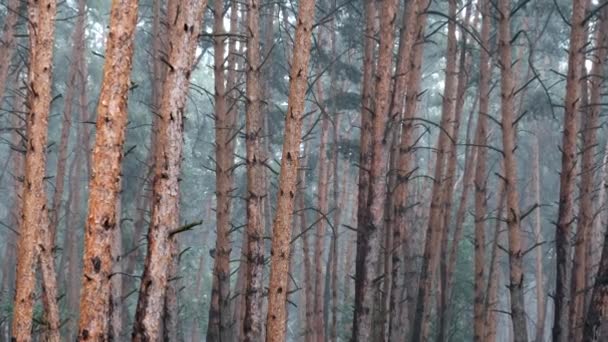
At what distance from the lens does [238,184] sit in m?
31.5

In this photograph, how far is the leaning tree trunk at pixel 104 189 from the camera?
21.1 ft

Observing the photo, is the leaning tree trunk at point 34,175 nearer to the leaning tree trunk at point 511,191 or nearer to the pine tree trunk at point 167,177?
the pine tree trunk at point 167,177

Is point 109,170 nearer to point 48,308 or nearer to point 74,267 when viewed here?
point 48,308

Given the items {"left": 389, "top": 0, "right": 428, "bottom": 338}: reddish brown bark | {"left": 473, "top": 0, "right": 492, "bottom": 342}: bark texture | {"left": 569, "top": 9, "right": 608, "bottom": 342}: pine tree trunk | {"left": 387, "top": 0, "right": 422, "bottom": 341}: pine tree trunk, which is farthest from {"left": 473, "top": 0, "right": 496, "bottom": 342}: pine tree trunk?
{"left": 569, "top": 9, "right": 608, "bottom": 342}: pine tree trunk

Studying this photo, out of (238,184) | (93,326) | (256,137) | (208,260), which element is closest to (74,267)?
(238,184)

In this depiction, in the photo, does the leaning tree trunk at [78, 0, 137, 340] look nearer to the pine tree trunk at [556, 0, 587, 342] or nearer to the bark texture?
the pine tree trunk at [556, 0, 587, 342]

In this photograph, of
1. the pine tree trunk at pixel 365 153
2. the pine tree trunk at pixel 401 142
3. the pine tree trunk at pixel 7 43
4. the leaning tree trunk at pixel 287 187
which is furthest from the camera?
the pine tree trunk at pixel 7 43

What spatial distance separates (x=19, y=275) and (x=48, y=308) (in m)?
1.22

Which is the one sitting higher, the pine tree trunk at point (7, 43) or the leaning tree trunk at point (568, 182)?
the pine tree trunk at point (7, 43)

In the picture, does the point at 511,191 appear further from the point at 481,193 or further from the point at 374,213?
the point at 481,193

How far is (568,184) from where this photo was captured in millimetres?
10953

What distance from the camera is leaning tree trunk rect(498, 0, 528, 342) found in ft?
34.6

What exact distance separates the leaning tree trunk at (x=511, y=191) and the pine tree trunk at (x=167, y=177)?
4763mm

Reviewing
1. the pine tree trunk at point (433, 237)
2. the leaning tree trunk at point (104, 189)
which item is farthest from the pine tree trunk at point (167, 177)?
the pine tree trunk at point (433, 237)
